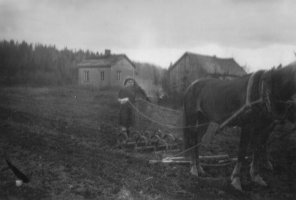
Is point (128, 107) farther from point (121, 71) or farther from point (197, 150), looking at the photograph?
point (121, 71)

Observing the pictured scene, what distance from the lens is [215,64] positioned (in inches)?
942

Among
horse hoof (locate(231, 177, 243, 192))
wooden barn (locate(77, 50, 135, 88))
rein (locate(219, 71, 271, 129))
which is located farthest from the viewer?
wooden barn (locate(77, 50, 135, 88))

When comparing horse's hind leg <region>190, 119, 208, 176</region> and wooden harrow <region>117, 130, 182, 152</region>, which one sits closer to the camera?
horse's hind leg <region>190, 119, 208, 176</region>

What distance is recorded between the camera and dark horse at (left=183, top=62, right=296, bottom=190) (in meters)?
4.30

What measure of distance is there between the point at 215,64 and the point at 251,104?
20.3m

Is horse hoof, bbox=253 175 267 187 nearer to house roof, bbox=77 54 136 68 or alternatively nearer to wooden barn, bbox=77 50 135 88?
wooden barn, bbox=77 50 135 88

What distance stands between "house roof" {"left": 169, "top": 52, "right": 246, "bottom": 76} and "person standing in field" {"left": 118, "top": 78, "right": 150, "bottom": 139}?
45.1 ft

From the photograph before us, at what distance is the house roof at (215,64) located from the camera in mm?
22562

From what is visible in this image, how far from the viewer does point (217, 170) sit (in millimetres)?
5414

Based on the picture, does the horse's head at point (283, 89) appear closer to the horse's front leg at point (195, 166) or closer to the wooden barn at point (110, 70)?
the horse's front leg at point (195, 166)


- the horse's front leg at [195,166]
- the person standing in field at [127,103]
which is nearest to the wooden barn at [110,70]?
the person standing in field at [127,103]

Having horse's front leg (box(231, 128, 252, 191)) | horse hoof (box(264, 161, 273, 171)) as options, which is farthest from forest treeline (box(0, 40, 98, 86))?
horse hoof (box(264, 161, 273, 171))

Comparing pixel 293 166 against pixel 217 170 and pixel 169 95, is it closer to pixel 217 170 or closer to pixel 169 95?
pixel 217 170

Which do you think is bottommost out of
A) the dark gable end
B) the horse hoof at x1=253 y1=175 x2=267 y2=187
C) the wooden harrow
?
the horse hoof at x1=253 y1=175 x2=267 y2=187
